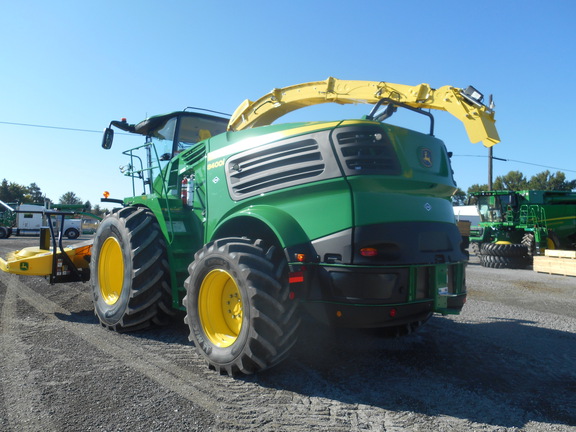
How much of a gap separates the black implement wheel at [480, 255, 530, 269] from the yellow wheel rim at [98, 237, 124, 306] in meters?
13.2

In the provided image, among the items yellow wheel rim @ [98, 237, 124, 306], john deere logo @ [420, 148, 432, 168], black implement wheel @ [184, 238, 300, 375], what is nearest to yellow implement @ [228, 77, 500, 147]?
john deere logo @ [420, 148, 432, 168]

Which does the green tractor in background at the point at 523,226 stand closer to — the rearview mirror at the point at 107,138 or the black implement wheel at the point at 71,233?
the rearview mirror at the point at 107,138

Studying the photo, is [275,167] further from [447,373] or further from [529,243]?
[529,243]

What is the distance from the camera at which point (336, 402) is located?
10.2 feet

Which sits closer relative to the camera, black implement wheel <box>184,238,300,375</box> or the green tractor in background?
black implement wheel <box>184,238,300,375</box>

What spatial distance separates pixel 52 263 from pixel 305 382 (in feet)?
14.2

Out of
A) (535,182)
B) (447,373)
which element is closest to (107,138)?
(447,373)

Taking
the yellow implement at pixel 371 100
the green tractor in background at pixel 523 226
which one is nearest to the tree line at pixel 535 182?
the green tractor in background at pixel 523 226

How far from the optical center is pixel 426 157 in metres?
3.93

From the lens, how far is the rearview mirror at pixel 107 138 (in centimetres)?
615

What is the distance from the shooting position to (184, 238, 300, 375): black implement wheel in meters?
3.31

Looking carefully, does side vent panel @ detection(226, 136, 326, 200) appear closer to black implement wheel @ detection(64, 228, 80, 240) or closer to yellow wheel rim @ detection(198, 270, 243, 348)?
yellow wheel rim @ detection(198, 270, 243, 348)

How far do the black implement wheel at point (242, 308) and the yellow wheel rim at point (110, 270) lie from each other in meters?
1.91

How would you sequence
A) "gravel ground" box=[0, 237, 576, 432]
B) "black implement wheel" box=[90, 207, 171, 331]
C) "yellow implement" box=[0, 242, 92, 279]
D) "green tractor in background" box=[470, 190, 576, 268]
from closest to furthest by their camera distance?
1. "gravel ground" box=[0, 237, 576, 432]
2. "black implement wheel" box=[90, 207, 171, 331]
3. "yellow implement" box=[0, 242, 92, 279]
4. "green tractor in background" box=[470, 190, 576, 268]
